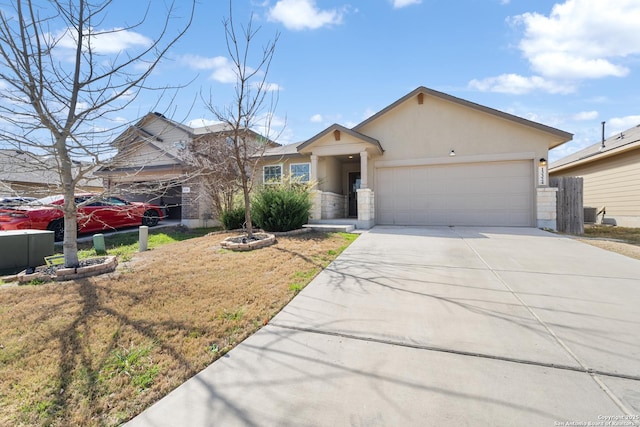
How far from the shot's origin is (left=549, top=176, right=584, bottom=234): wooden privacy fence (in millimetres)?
9839

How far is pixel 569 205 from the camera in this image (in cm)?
1005

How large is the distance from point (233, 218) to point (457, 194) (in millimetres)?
8864

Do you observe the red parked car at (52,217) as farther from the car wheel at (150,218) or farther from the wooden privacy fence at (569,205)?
the wooden privacy fence at (569,205)

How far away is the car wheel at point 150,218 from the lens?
474 inches

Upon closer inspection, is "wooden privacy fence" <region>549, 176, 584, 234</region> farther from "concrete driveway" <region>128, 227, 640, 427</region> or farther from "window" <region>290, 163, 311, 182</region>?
"window" <region>290, 163, 311, 182</region>

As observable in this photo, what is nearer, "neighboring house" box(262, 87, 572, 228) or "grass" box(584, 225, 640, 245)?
"grass" box(584, 225, 640, 245)

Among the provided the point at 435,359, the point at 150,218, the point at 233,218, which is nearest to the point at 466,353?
the point at 435,359

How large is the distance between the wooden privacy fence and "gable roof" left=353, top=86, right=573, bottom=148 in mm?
1577

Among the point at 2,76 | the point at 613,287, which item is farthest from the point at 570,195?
the point at 2,76

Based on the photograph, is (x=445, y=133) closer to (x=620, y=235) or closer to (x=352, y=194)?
(x=352, y=194)

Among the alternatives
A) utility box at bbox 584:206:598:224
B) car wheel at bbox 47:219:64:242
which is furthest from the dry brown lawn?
utility box at bbox 584:206:598:224

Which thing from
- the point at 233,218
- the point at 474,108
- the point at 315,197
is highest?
the point at 474,108

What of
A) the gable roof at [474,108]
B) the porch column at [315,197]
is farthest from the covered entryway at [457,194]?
the porch column at [315,197]

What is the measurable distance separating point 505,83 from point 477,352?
14.9 meters
